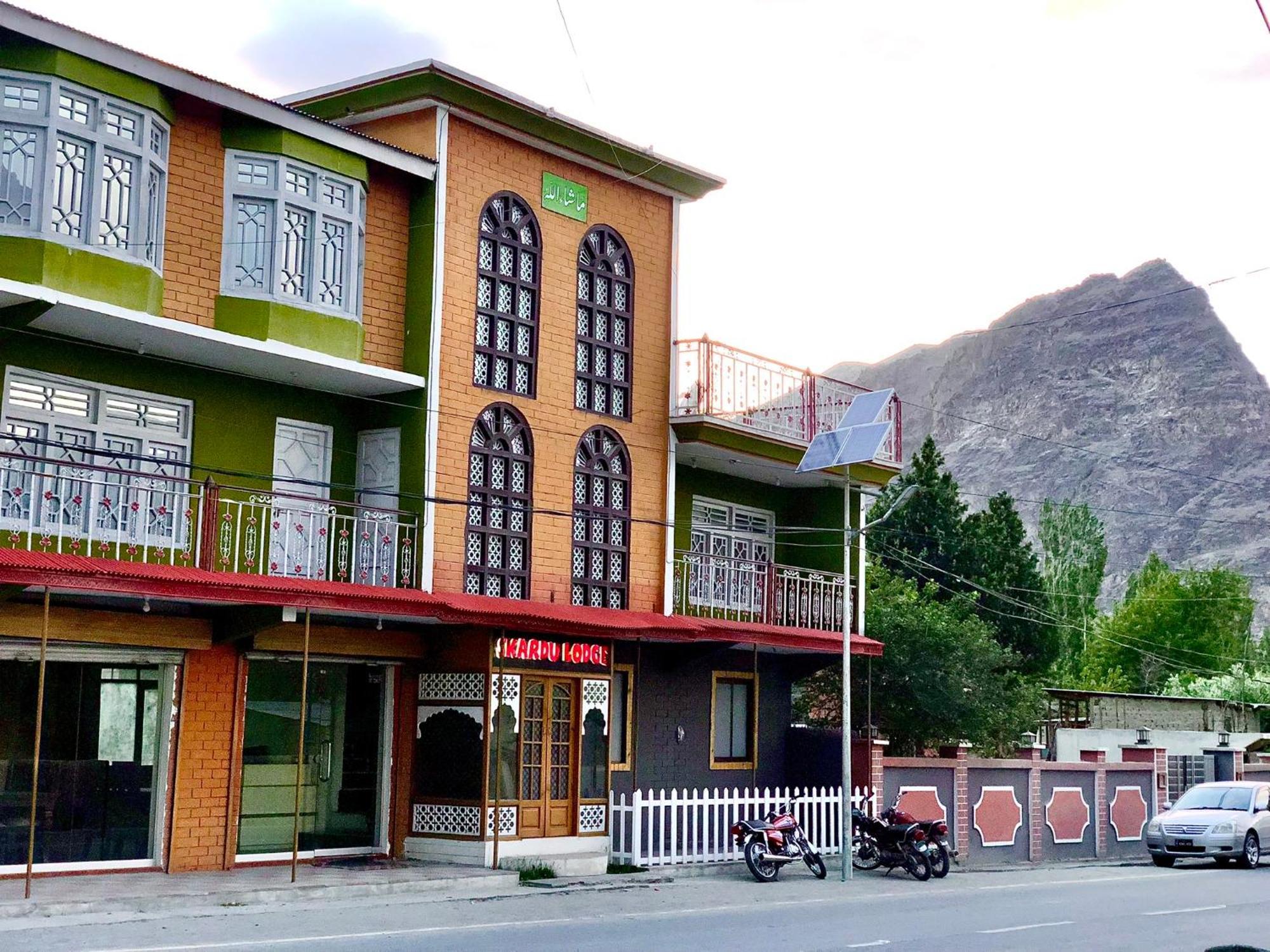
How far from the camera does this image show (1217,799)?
27.6 m

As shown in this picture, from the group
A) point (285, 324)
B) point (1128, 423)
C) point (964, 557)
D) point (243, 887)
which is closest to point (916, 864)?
point (243, 887)

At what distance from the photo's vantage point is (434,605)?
19.1m

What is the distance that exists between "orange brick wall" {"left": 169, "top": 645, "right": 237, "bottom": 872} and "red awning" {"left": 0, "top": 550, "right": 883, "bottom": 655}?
4.82ft

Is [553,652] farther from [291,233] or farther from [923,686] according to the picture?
[923,686]

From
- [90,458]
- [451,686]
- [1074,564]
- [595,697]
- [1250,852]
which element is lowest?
[1250,852]

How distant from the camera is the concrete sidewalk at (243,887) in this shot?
15.4 metres

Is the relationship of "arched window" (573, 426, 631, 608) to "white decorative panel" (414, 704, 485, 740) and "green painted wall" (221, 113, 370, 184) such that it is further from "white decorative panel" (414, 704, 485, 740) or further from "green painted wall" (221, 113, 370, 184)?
"green painted wall" (221, 113, 370, 184)

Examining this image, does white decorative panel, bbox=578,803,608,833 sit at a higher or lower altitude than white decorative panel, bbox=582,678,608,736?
lower

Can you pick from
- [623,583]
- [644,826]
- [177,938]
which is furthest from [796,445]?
[177,938]

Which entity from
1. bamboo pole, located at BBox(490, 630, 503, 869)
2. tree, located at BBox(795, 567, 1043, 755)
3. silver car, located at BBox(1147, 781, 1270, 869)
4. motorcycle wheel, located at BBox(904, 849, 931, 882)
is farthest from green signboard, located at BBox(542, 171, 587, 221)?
tree, located at BBox(795, 567, 1043, 755)

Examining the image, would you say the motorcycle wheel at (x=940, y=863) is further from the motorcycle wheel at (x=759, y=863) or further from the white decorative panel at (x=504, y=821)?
the white decorative panel at (x=504, y=821)

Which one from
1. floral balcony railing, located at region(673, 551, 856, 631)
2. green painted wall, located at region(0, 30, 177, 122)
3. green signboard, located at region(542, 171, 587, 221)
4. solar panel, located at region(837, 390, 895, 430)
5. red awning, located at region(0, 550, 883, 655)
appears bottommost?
red awning, located at region(0, 550, 883, 655)

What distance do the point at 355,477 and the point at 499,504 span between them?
6.75ft

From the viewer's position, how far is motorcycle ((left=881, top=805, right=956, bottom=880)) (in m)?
22.9
